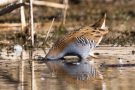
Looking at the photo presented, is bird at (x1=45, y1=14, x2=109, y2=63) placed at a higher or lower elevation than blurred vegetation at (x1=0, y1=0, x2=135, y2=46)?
lower

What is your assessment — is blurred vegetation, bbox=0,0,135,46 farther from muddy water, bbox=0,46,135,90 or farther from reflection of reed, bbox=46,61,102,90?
reflection of reed, bbox=46,61,102,90

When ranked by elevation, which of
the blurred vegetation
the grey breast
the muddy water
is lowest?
the muddy water

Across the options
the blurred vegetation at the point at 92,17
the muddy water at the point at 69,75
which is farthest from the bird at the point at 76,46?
the blurred vegetation at the point at 92,17

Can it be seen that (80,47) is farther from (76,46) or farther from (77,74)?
(77,74)

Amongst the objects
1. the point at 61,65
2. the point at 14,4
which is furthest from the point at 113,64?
the point at 14,4

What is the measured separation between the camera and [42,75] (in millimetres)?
11047

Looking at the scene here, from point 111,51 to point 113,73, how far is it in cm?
351

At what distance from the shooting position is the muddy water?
9.76 m

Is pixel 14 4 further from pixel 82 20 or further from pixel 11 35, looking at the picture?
pixel 82 20

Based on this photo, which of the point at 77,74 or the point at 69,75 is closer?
the point at 69,75

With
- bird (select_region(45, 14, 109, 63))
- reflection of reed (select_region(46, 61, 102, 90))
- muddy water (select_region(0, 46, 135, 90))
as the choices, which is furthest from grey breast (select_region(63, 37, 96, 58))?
reflection of reed (select_region(46, 61, 102, 90))

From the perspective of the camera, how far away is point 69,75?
435 inches

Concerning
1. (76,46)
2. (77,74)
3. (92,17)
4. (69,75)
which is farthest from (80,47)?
(92,17)

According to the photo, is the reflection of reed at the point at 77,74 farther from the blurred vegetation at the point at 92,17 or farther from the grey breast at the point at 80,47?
the blurred vegetation at the point at 92,17
